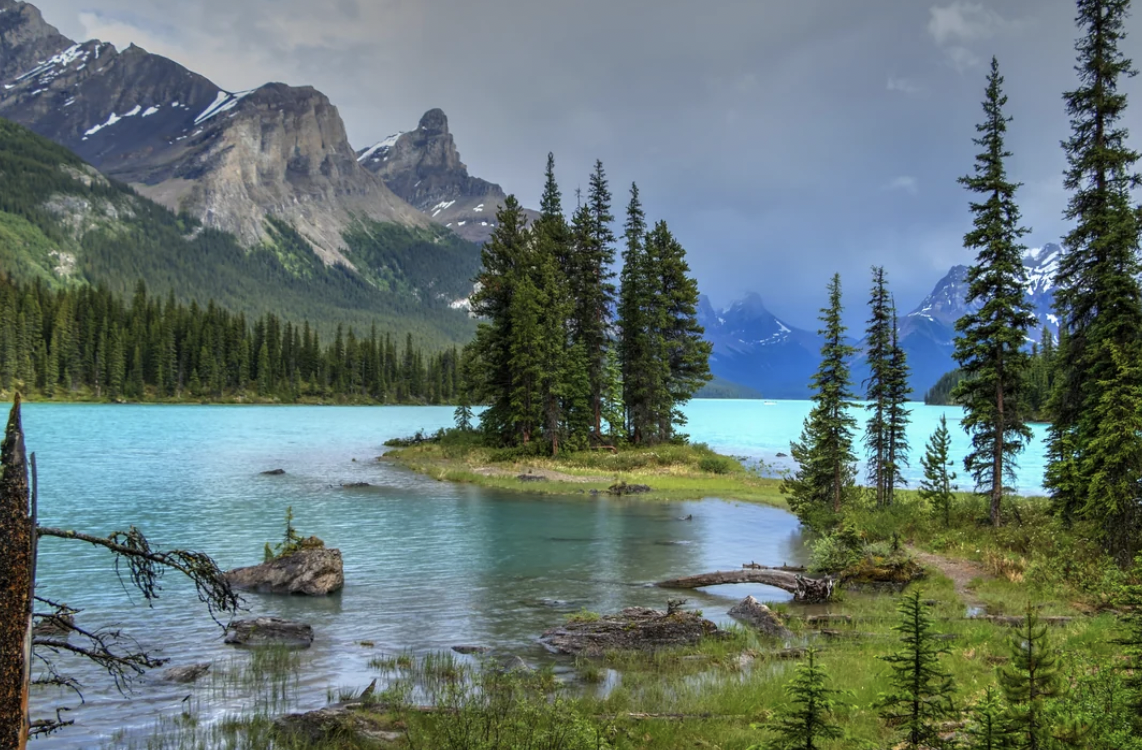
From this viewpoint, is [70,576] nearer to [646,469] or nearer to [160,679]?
[160,679]

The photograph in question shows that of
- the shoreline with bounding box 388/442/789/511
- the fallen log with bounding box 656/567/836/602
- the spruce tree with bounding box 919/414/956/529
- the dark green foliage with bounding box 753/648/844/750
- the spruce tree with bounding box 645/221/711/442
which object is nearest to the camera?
the dark green foliage with bounding box 753/648/844/750

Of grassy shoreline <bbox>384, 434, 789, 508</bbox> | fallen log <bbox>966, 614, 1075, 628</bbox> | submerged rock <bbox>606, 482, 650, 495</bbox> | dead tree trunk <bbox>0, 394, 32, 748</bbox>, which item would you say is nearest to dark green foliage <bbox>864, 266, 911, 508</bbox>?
grassy shoreline <bbox>384, 434, 789, 508</bbox>

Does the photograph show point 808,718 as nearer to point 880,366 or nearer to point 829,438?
point 829,438

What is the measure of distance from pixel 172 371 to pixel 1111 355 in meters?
169

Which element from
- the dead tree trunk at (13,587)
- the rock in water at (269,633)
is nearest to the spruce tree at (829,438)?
the rock in water at (269,633)

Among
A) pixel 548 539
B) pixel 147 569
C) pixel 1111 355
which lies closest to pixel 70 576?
pixel 548 539

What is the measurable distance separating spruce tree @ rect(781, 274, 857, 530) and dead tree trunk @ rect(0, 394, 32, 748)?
93.9ft

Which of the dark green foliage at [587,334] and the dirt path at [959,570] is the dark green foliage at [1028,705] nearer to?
the dirt path at [959,570]

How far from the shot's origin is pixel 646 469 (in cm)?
5209

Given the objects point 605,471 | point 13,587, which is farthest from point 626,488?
point 13,587

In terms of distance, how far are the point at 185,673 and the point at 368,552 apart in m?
13.4

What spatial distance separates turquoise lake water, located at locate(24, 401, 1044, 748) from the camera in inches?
607

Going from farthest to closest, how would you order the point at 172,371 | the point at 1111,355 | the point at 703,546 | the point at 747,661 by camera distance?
the point at 172,371 → the point at 703,546 → the point at 1111,355 → the point at 747,661

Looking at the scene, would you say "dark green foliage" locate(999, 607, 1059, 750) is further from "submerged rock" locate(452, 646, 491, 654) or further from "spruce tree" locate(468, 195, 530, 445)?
"spruce tree" locate(468, 195, 530, 445)
